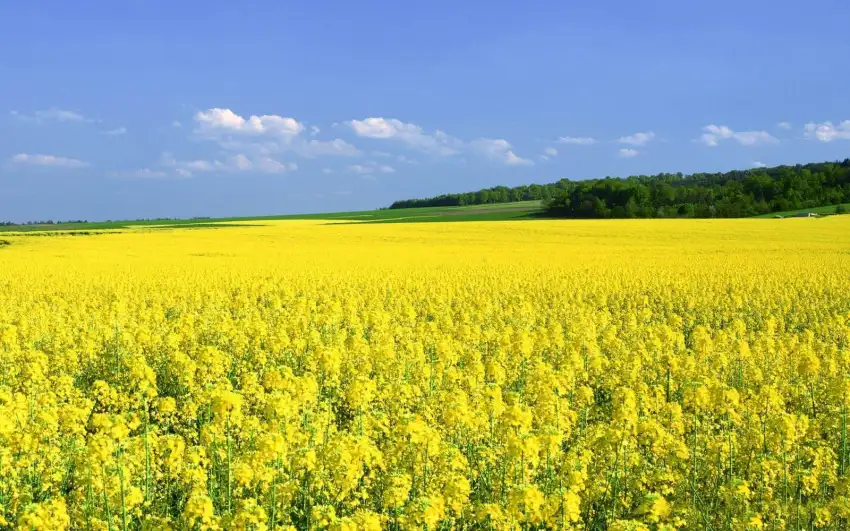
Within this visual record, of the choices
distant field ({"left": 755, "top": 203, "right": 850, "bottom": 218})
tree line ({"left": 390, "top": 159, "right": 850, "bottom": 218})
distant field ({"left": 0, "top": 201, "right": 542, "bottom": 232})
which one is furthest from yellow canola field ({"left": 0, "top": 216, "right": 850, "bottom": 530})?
distant field ({"left": 0, "top": 201, "right": 542, "bottom": 232})

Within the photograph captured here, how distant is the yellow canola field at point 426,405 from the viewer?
579 cm

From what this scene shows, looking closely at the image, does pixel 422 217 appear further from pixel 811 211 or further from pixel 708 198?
pixel 811 211

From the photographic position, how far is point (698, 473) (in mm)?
7168

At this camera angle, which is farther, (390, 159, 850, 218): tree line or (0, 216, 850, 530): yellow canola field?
(390, 159, 850, 218): tree line

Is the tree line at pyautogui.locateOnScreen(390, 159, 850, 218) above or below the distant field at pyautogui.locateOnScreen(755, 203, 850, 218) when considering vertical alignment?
above

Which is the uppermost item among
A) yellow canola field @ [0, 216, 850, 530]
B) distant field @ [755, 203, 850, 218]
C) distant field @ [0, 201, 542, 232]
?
distant field @ [0, 201, 542, 232]

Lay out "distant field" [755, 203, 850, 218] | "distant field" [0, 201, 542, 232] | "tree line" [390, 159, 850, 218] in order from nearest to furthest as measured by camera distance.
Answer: "distant field" [755, 203, 850, 218], "tree line" [390, 159, 850, 218], "distant field" [0, 201, 542, 232]

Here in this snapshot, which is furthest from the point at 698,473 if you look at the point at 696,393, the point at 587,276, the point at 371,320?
the point at 587,276

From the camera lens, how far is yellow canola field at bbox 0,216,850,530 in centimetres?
579

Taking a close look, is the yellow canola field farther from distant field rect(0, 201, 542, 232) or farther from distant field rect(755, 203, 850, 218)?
distant field rect(0, 201, 542, 232)

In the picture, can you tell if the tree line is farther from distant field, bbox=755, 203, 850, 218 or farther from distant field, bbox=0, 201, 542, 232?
distant field, bbox=0, 201, 542, 232

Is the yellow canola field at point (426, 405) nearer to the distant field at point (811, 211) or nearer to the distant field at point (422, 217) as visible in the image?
the distant field at point (811, 211)

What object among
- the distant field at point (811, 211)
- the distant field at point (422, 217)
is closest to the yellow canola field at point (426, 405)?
the distant field at point (811, 211)

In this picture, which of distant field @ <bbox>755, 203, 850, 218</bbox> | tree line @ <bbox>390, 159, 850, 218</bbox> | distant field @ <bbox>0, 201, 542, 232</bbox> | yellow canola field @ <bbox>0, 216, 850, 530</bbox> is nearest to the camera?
yellow canola field @ <bbox>0, 216, 850, 530</bbox>
